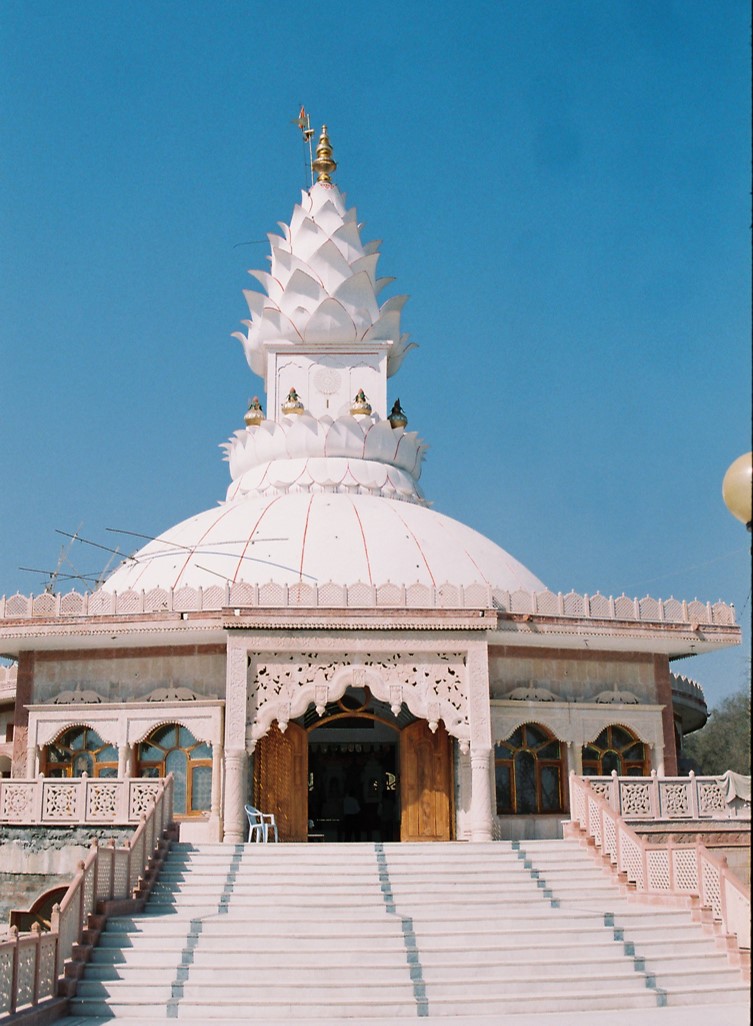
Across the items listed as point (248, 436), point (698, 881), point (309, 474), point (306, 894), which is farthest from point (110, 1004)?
point (248, 436)

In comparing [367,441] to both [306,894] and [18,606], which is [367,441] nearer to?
[18,606]

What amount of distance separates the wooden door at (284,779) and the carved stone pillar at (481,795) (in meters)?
3.16

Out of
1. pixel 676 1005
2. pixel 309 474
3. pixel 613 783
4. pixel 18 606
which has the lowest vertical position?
pixel 676 1005

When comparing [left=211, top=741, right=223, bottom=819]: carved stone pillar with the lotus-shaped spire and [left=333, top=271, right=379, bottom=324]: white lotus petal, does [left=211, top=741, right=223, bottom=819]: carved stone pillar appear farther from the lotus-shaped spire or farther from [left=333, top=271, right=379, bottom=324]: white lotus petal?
[left=333, top=271, right=379, bottom=324]: white lotus petal

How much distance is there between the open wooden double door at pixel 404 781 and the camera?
20.6 meters

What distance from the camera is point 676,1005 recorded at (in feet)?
42.1

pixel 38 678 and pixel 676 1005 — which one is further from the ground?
pixel 38 678

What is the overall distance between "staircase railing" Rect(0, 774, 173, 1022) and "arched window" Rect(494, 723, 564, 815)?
694cm

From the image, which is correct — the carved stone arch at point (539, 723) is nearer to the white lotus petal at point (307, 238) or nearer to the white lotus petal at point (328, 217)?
the white lotus petal at point (307, 238)

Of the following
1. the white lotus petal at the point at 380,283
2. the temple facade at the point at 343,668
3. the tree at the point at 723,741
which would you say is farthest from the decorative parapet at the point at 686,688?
the tree at the point at 723,741

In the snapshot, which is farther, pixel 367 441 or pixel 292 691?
pixel 367 441

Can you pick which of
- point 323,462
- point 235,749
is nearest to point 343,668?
point 235,749

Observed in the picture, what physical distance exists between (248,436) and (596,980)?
1771 centimetres

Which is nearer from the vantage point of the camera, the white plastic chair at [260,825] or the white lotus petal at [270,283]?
the white plastic chair at [260,825]
